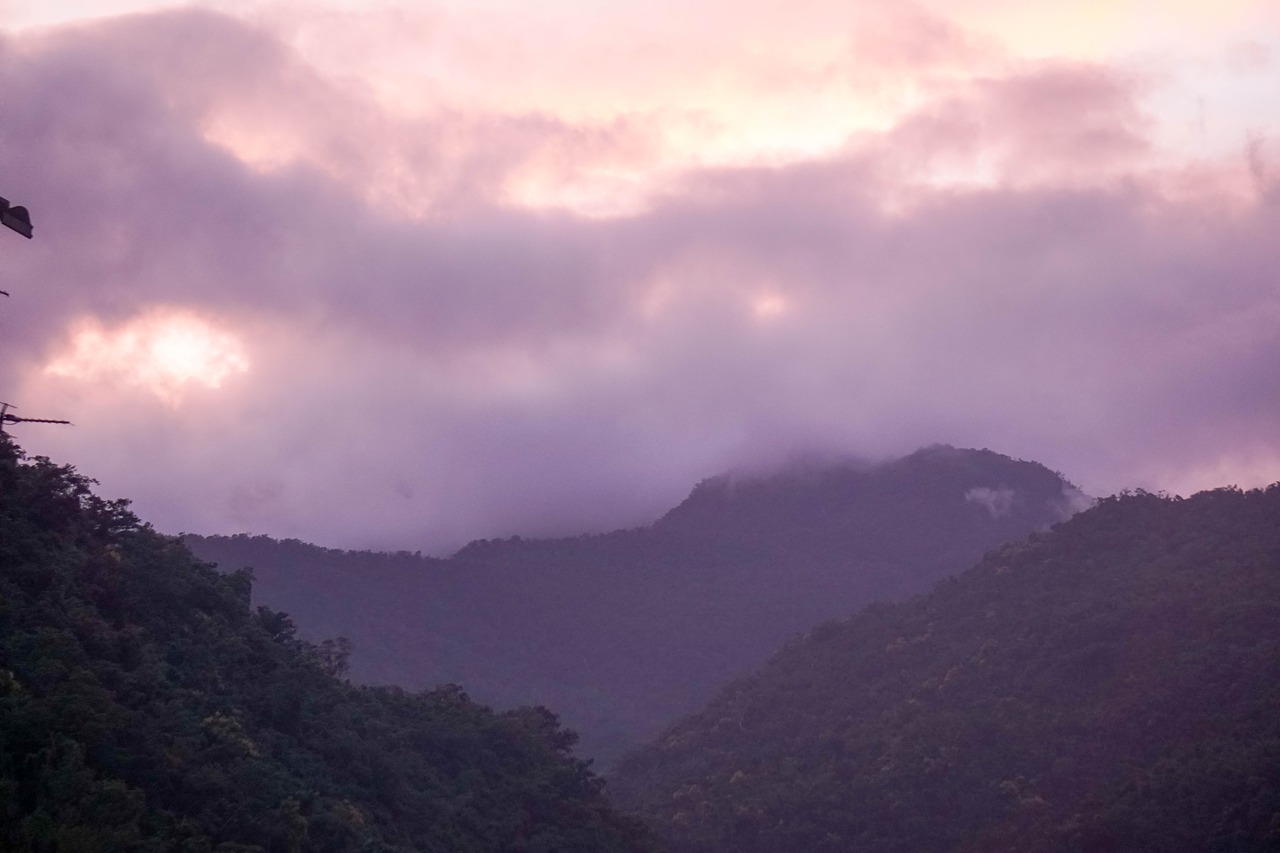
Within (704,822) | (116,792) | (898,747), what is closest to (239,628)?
(116,792)

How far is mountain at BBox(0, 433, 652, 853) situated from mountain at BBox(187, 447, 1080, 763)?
48.1 m

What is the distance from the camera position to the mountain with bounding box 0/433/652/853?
31.9 m

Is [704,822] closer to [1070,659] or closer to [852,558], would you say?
[1070,659]

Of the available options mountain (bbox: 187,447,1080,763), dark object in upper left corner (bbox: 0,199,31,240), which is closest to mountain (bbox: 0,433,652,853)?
dark object in upper left corner (bbox: 0,199,31,240)

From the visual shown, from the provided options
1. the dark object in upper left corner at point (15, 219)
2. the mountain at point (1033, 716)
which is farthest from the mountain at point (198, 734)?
the mountain at point (1033, 716)

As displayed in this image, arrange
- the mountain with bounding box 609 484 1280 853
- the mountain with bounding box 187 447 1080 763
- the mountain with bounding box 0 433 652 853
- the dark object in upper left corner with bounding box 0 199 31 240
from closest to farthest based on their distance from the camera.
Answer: the dark object in upper left corner with bounding box 0 199 31 240, the mountain with bounding box 0 433 652 853, the mountain with bounding box 609 484 1280 853, the mountain with bounding box 187 447 1080 763

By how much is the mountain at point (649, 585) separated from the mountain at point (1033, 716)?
2675 cm

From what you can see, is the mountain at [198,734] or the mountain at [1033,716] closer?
the mountain at [198,734]

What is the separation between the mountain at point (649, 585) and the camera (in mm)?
122312

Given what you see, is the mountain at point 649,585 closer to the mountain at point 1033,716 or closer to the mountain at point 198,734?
the mountain at point 1033,716

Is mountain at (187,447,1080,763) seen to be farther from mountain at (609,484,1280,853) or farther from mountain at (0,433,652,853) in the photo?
mountain at (0,433,652,853)

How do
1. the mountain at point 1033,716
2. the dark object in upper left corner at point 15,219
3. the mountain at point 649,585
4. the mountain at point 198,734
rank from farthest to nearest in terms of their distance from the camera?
the mountain at point 649,585, the mountain at point 1033,716, the mountain at point 198,734, the dark object in upper left corner at point 15,219

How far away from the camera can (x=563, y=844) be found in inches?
2346

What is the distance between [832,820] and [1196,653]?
21.6 m
